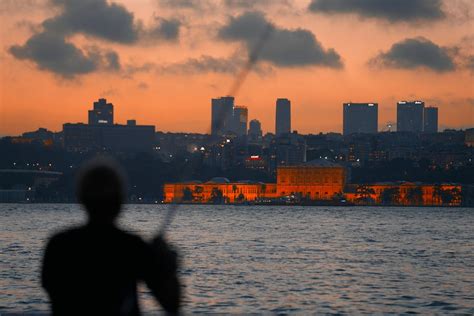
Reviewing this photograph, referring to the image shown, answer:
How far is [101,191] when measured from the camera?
344 centimetres

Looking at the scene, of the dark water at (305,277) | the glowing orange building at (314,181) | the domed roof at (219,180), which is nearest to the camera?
the dark water at (305,277)

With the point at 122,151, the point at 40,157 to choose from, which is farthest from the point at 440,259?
the point at 122,151

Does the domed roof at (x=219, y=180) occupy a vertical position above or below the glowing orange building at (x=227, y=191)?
above

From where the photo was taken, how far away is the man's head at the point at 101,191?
3438mm

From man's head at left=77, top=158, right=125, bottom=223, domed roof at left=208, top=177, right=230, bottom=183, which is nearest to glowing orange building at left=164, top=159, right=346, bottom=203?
domed roof at left=208, top=177, right=230, bottom=183

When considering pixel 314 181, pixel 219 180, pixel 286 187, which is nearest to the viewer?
pixel 314 181

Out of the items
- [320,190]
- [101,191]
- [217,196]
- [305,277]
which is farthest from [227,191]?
[101,191]

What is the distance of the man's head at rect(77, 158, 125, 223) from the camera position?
3.44 meters

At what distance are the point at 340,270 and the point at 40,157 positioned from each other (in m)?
136

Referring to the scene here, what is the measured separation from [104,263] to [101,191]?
203 millimetres

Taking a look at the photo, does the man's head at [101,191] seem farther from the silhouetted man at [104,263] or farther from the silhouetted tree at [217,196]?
the silhouetted tree at [217,196]

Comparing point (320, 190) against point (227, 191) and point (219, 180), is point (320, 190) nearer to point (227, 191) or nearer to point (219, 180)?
point (227, 191)

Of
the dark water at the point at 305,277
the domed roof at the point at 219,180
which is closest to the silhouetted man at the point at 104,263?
the dark water at the point at 305,277

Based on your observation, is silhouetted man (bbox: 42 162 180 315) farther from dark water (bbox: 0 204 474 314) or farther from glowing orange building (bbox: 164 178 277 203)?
glowing orange building (bbox: 164 178 277 203)
